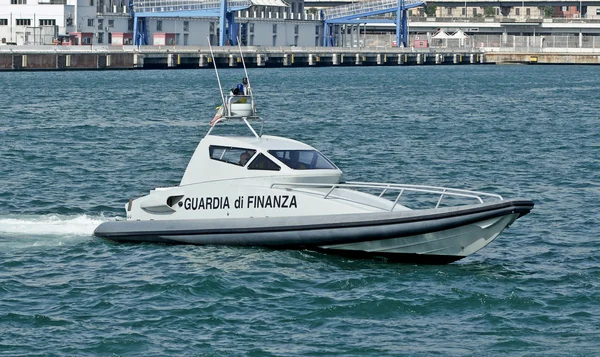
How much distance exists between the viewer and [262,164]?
81.0 feet

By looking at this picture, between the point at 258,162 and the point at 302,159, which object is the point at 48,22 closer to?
the point at 258,162

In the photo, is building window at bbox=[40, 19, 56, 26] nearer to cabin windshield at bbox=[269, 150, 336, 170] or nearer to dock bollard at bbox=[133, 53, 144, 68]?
dock bollard at bbox=[133, 53, 144, 68]

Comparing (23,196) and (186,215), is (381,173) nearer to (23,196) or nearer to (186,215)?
(23,196)

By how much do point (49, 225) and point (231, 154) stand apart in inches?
208

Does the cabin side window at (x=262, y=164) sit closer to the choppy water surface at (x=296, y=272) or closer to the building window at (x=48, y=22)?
the choppy water surface at (x=296, y=272)

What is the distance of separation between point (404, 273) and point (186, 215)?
507cm

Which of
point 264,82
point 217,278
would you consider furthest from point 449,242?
point 264,82

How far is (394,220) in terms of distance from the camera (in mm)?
22797

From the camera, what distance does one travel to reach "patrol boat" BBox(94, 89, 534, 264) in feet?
74.8

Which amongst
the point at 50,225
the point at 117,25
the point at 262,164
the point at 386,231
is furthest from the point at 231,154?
the point at 117,25

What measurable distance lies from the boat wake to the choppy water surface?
86 mm

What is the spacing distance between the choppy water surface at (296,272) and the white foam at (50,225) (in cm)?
8

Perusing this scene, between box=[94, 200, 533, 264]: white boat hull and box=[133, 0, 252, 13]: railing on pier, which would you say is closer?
box=[94, 200, 533, 264]: white boat hull

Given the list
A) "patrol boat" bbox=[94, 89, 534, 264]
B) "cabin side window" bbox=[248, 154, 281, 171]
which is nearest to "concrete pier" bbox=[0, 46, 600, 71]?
"patrol boat" bbox=[94, 89, 534, 264]
